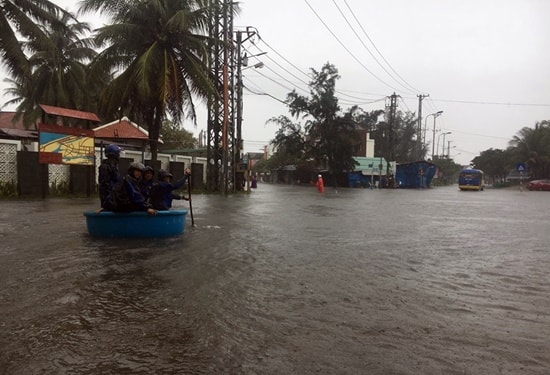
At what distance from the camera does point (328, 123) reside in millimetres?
50906

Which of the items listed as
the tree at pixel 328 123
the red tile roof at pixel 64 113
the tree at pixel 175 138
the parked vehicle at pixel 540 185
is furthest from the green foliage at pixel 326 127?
the red tile roof at pixel 64 113

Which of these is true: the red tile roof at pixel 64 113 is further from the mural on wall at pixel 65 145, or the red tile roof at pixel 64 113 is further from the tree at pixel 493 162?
the tree at pixel 493 162

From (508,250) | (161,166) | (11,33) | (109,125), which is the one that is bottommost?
(508,250)

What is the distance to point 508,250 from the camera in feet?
28.8

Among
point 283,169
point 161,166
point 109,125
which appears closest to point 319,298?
point 161,166

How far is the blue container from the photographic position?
329 inches

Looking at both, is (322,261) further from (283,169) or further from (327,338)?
(283,169)

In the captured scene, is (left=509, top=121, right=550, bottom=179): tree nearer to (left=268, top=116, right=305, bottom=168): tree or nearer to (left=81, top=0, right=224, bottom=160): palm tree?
(left=268, top=116, right=305, bottom=168): tree

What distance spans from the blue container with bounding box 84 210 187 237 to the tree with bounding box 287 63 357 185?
4276 cm

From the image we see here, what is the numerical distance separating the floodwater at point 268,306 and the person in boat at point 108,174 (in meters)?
0.95

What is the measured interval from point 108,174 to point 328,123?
43911 mm

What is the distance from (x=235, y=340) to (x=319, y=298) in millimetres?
1544

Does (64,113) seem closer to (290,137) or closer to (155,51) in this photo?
(155,51)

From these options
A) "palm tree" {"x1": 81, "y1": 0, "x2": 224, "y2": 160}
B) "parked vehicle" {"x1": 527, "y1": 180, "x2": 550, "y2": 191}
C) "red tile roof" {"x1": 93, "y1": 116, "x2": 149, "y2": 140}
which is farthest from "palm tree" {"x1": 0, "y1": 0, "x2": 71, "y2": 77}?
"parked vehicle" {"x1": 527, "y1": 180, "x2": 550, "y2": 191}
